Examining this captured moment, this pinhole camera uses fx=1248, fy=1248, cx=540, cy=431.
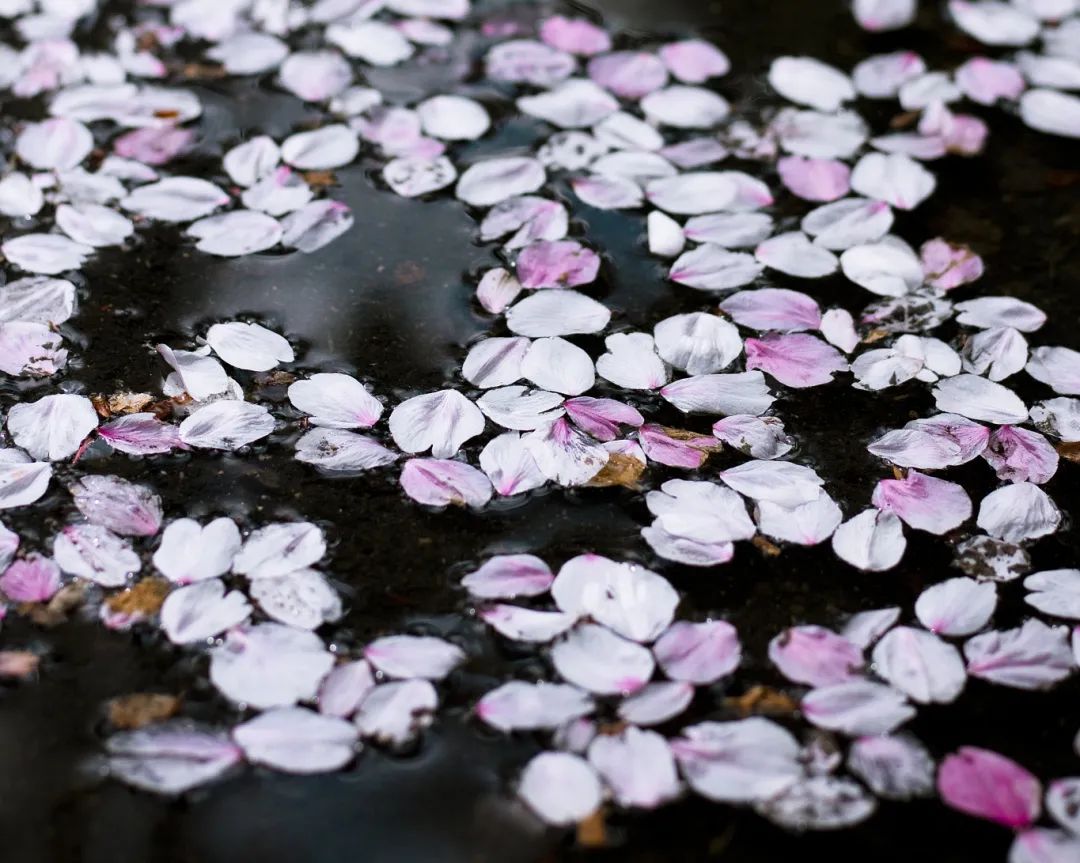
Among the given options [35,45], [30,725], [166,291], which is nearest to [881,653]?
[30,725]

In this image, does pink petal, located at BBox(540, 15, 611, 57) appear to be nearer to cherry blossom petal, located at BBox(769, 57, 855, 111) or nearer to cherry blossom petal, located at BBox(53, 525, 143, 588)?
cherry blossom petal, located at BBox(769, 57, 855, 111)

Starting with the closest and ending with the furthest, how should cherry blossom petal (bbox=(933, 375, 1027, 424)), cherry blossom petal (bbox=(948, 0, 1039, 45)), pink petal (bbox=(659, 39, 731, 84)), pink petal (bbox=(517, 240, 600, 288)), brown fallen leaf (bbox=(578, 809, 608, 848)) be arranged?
brown fallen leaf (bbox=(578, 809, 608, 848))
cherry blossom petal (bbox=(933, 375, 1027, 424))
pink petal (bbox=(517, 240, 600, 288))
pink petal (bbox=(659, 39, 731, 84))
cherry blossom petal (bbox=(948, 0, 1039, 45))

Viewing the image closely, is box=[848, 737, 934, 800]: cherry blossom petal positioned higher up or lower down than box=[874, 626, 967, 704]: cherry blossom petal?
lower down

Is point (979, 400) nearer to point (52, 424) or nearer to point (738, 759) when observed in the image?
point (738, 759)

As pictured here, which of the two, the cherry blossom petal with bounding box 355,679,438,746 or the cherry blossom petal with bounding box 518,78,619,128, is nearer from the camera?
the cherry blossom petal with bounding box 355,679,438,746

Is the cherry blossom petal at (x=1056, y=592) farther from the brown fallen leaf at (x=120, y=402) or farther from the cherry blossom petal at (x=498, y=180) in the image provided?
the brown fallen leaf at (x=120, y=402)

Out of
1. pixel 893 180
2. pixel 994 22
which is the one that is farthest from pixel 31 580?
pixel 994 22

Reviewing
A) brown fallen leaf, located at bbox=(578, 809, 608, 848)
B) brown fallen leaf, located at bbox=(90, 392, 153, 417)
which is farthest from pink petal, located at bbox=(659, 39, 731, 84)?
brown fallen leaf, located at bbox=(578, 809, 608, 848)

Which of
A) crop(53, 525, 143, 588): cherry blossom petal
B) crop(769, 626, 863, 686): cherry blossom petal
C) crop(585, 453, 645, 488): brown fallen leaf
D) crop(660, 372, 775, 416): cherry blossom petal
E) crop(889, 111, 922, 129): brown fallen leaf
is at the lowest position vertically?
crop(769, 626, 863, 686): cherry blossom petal
